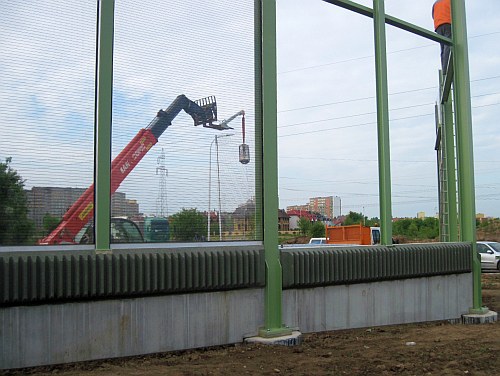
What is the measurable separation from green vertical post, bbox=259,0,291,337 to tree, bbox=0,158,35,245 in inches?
121

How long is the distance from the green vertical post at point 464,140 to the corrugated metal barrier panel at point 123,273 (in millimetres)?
5352

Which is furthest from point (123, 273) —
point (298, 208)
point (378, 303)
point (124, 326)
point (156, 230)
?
point (378, 303)

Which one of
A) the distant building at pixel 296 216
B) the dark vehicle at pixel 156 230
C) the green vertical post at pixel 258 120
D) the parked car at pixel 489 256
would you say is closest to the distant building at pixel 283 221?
the distant building at pixel 296 216

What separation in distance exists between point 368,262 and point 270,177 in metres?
2.39

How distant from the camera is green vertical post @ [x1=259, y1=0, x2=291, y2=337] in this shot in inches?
296

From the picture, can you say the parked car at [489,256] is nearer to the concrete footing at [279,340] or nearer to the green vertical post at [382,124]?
the green vertical post at [382,124]

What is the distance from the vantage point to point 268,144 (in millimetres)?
7746

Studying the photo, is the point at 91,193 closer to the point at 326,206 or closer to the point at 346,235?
the point at 326,206

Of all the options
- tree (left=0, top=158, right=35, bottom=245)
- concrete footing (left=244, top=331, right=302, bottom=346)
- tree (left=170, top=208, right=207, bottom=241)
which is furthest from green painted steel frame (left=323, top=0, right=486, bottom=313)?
tree (left=0, top=158, right=35, bottom=245)

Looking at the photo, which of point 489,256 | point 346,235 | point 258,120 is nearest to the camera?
point 258,120

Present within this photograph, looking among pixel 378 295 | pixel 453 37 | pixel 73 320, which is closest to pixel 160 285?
pixel 73 320

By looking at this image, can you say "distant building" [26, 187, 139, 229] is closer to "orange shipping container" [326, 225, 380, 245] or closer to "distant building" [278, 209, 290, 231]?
"distant building" [278, 209, 290, 231]

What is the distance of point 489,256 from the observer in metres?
25.4

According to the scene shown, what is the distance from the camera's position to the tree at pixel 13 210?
579cm
